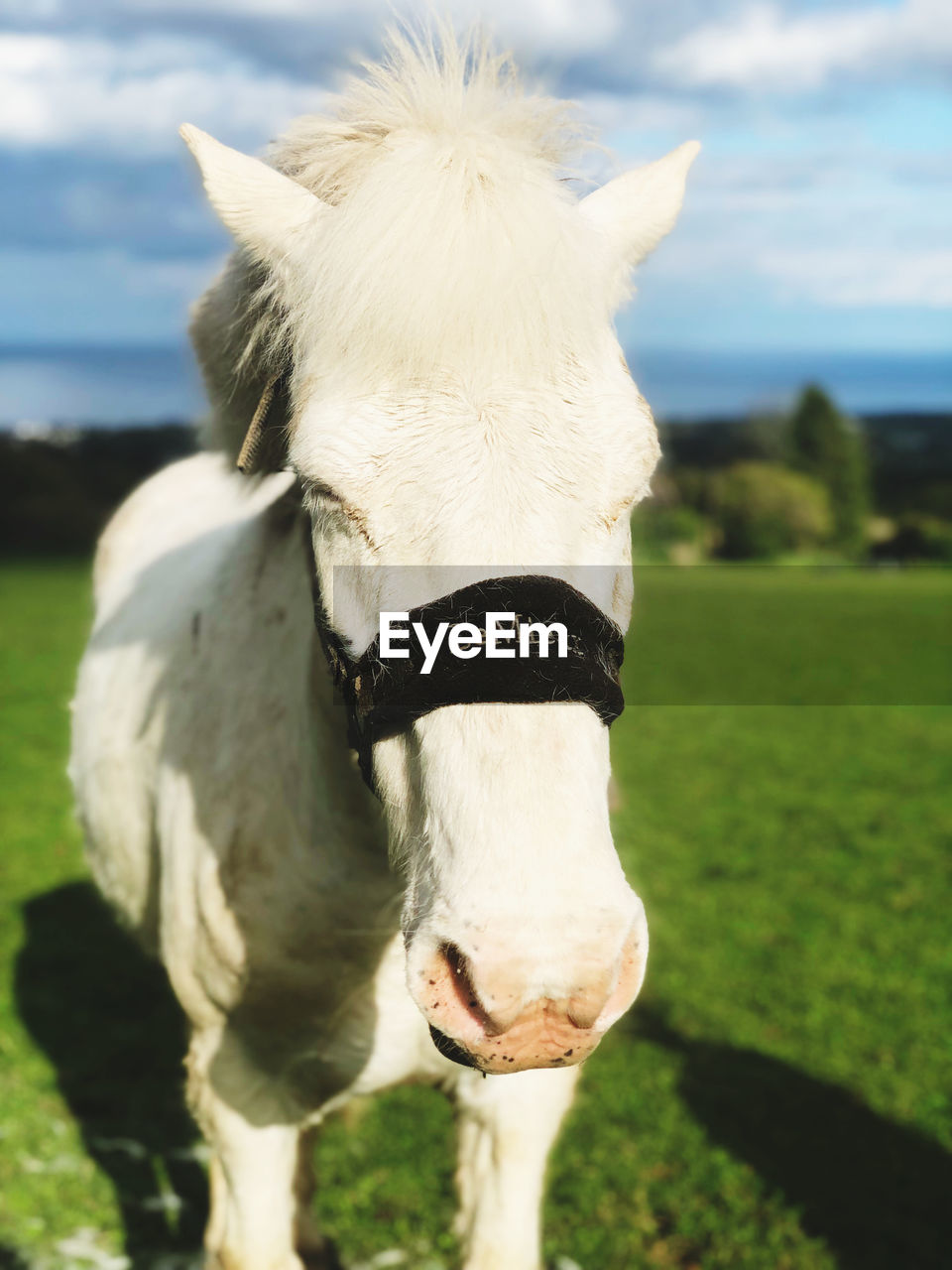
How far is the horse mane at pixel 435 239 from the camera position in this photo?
1.54 m

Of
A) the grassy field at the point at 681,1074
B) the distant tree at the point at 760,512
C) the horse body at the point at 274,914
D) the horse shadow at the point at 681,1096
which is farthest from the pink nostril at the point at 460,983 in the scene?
the distant tree at the point at 760,512

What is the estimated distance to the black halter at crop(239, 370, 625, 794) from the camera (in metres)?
1.47

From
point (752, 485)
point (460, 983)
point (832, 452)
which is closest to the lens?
point (460, 983)

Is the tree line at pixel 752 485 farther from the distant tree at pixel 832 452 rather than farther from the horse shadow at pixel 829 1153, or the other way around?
the horse shadow at pixel 829 1153

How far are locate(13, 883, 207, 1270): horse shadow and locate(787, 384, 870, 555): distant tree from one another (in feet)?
191

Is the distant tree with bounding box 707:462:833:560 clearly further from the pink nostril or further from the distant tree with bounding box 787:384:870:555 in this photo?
the pink nostril

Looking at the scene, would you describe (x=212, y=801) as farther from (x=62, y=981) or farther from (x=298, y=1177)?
(x=62, y=981)

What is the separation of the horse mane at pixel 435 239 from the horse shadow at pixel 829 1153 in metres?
3.39

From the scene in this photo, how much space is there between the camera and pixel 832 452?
62.7 m

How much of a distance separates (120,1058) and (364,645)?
3826mm

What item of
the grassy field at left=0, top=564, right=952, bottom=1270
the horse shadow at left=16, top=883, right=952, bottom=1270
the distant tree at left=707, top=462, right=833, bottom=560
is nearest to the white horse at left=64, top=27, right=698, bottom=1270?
the grassy field at left=0, top=564, right=952, bottom=1270

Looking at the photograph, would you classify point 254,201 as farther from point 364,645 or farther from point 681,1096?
point 681,1096

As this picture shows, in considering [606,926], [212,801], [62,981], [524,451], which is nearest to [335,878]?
[212,801]

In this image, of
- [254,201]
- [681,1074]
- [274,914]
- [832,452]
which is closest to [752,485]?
[832,452]
